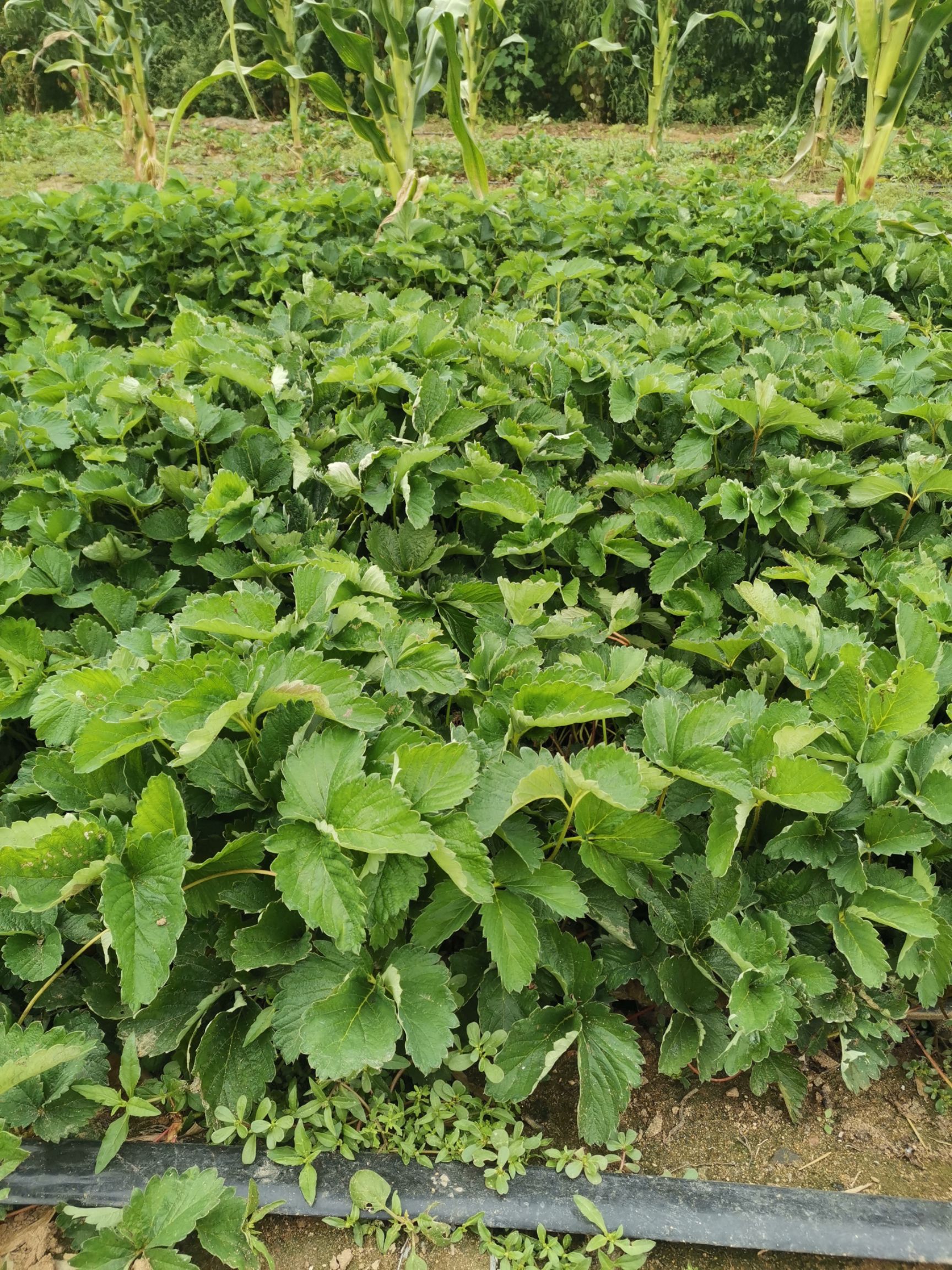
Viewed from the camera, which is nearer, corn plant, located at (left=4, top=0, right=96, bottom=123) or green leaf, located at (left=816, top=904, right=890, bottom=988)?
green leaf, located at (left=816, top=904, right=890, bottom=988)

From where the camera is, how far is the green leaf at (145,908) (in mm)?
1101

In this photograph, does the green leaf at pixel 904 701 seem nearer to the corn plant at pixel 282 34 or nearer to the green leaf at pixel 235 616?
the green leaf at pixel 235 616

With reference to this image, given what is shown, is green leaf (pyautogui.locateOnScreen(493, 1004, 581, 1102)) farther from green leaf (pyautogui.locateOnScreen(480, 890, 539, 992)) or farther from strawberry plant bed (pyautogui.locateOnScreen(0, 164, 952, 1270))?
green leaf (pyautogui.locateOnScreen(480, 890, 539, 992))

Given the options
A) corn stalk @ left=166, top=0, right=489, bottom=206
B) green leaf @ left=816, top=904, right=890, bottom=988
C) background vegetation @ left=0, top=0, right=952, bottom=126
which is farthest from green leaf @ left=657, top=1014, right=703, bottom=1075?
background vegetation @ left=0, top=0, right=952, bottom=126

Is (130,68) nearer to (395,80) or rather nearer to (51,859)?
(395,80)

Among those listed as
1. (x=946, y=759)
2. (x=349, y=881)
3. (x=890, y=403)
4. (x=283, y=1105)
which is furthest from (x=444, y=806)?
(x=890, y=403)

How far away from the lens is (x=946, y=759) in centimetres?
138

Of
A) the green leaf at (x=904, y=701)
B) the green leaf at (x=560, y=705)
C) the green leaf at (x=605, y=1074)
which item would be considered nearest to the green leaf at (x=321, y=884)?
the green leaf at (x=560, y=705)

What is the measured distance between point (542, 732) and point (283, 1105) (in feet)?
2.52

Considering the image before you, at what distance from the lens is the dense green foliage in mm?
1244

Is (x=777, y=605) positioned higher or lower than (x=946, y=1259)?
higher

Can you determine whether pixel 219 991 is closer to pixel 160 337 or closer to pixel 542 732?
pixel 542 732

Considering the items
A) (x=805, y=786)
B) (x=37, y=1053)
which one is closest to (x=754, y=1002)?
(x=805, y=786)

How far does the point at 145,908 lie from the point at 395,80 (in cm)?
514
